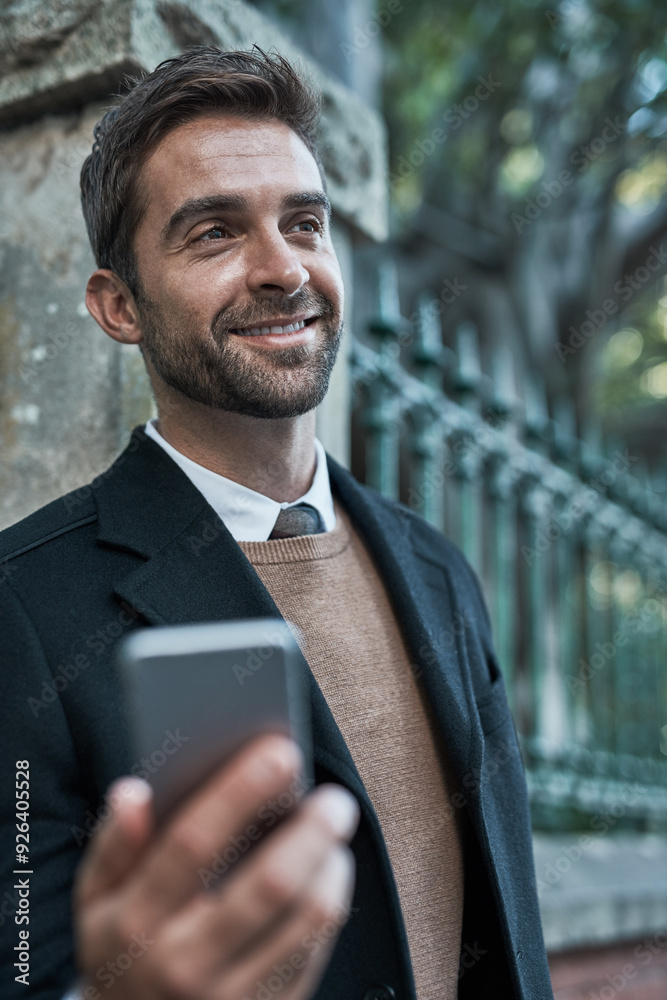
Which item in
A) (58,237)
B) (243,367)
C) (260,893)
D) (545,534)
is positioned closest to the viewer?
(260,893)

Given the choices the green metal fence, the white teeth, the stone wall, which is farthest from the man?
the green metal fence

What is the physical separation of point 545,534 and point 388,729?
2445 mm

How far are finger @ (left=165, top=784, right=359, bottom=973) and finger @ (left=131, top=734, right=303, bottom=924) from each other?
0.02 meters

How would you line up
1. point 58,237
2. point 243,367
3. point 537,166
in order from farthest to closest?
point 537,166 → point 58,237 → point 243,367

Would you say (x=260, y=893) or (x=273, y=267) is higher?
(x=273, y=267)

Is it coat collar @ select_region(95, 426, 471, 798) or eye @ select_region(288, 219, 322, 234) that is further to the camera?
eye @ select_region(288, 219, 322, 234)

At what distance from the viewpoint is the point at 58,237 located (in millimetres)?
2076

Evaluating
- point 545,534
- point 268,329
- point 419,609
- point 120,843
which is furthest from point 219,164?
point 545,534

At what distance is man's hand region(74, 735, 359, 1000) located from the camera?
73 cm

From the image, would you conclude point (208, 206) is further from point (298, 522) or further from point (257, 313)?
point (298, 522)

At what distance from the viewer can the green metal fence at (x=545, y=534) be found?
3.04 m

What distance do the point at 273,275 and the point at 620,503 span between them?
348cm

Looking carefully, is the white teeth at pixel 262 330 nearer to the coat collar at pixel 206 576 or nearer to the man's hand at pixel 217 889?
the coat collar at pixel 206 576

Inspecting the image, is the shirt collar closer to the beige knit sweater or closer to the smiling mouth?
the beige knit sweater
